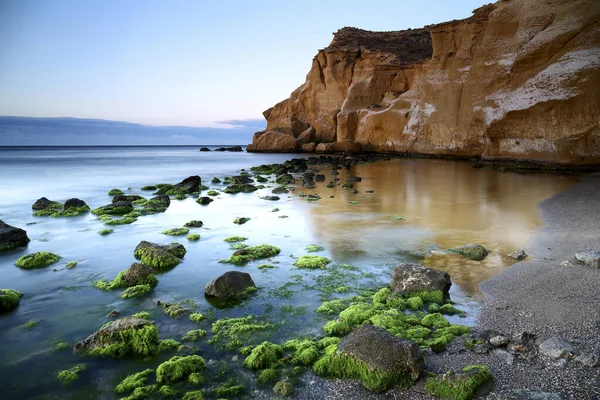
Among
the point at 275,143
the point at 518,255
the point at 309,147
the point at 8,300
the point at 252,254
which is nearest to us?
the point at 8,300

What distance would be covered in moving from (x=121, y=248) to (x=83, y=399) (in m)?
5.58

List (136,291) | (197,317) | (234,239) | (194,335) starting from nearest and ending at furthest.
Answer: (194,335) < (197,317) < (136,291) < (234,239)

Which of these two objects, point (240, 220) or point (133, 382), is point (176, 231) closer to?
point (240, 220)

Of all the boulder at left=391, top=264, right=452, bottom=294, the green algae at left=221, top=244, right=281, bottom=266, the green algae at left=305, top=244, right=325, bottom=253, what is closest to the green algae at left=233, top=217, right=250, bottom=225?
the green algae at left=221, top=244, right=281, bottom=266

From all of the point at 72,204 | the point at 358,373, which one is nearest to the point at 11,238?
the point at 72,204

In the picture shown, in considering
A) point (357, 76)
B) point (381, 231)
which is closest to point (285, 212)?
point (381, 231)

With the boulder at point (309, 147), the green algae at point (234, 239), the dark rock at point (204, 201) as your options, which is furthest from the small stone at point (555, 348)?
the boulder at point (309, 147)

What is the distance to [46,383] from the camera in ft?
12.5

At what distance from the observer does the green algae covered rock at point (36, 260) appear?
746 centimetres

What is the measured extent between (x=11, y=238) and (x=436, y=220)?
417 inches

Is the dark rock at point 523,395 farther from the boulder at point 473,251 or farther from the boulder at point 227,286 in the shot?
the boulder at point 473,251

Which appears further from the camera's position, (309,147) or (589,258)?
(309,147)

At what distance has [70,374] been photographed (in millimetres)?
3902

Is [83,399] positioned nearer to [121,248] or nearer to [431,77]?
[121,248]
